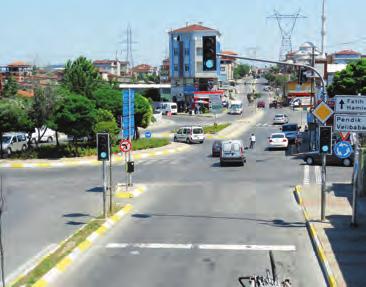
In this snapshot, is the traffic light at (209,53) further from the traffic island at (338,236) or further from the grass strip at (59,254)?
the grass strip at (59,254)

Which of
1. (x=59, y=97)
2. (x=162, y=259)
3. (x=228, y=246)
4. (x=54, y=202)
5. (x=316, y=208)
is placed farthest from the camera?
(x=59, y=97)

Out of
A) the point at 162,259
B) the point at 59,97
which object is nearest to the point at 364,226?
the point at 162,259

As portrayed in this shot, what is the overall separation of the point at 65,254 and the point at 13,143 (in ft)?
111

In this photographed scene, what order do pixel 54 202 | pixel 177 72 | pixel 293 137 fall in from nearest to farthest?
pixel 54 202, pixel 293 137, pixel 177 72

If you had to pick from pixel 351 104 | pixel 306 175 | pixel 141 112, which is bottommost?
pixel 306 175

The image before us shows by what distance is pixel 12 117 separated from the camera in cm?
4119

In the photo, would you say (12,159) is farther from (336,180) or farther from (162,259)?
(162,259)

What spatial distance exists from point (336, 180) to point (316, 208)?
27.3 feet

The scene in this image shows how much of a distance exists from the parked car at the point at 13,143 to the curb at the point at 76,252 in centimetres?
2469

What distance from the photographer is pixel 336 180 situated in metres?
30.2

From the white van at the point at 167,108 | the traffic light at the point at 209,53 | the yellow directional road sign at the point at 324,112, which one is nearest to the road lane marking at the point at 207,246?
the yellow directional road sign at the point at 324,112

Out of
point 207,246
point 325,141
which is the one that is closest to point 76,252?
point 207,246

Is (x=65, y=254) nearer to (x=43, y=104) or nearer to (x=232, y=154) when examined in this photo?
(x=232, y=154)

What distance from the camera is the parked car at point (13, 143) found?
44.8 m
